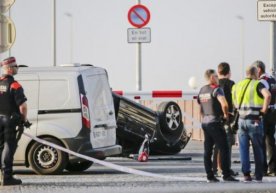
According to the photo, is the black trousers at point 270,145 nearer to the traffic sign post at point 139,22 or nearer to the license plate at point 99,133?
the license plate at point 99,133

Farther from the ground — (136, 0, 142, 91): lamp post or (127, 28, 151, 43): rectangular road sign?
(127, 28, 151, 43): rectangular road sign

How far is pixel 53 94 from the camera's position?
56.5ft

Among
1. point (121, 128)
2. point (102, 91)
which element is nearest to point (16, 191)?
point (102, 91)

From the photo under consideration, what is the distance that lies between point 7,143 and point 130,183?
1.91m

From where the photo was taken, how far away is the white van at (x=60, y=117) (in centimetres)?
1712

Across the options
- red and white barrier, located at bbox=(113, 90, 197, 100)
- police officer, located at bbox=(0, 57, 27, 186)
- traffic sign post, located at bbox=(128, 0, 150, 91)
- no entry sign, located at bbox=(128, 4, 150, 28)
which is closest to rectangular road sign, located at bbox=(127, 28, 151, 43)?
traffic sign post, located at bbox=(128, 0, 150, 91)

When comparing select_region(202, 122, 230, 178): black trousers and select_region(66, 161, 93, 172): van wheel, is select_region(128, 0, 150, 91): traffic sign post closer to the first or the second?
select_region(66, 161, 93, 172): van wheel

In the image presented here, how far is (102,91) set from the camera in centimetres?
1783

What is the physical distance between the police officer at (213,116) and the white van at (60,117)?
7.07ft

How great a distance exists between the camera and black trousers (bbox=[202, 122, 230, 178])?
15750 millimetres

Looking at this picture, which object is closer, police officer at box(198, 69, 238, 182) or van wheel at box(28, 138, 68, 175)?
police officer at box(198, 69, 238, 182)

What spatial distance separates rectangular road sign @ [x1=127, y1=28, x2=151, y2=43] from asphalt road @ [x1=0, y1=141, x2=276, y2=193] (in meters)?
7.89

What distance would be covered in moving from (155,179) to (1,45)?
4.99 m

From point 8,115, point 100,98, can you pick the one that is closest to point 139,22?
point 100,98
